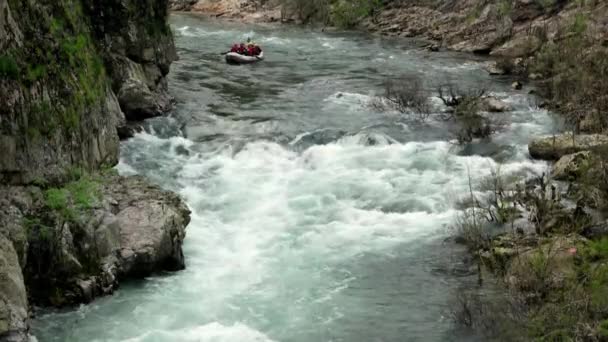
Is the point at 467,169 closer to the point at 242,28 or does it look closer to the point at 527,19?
the point at 527,19

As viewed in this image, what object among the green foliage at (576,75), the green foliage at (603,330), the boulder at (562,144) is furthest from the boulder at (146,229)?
the green foliage at (576,75)

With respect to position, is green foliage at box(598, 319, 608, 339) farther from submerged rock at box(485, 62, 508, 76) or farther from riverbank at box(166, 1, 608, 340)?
submerged rock at box(485, 62, 508, 76)

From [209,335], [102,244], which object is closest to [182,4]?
[102,244]

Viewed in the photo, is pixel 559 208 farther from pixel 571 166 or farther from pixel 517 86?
pixel 517 86

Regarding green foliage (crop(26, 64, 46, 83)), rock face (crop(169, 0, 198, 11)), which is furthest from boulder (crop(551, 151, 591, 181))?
rock face (crop(169, 0, 198, 11))

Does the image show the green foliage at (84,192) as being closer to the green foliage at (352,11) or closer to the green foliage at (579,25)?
the green foliage at (579,25)

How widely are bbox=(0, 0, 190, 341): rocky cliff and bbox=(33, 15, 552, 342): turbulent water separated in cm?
45

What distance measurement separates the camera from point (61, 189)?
Answer: 1043cm

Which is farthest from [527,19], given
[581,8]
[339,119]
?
[339,119]

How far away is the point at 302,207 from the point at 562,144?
5.51 metres

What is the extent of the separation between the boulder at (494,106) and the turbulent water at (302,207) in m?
0.56

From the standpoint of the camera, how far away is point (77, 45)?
44.4 ft

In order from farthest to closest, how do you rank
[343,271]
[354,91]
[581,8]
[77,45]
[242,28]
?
[242,28] < [581,8] < [354,91] < [77,45] < [343,271]

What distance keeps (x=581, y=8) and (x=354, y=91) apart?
10886 millimetres
